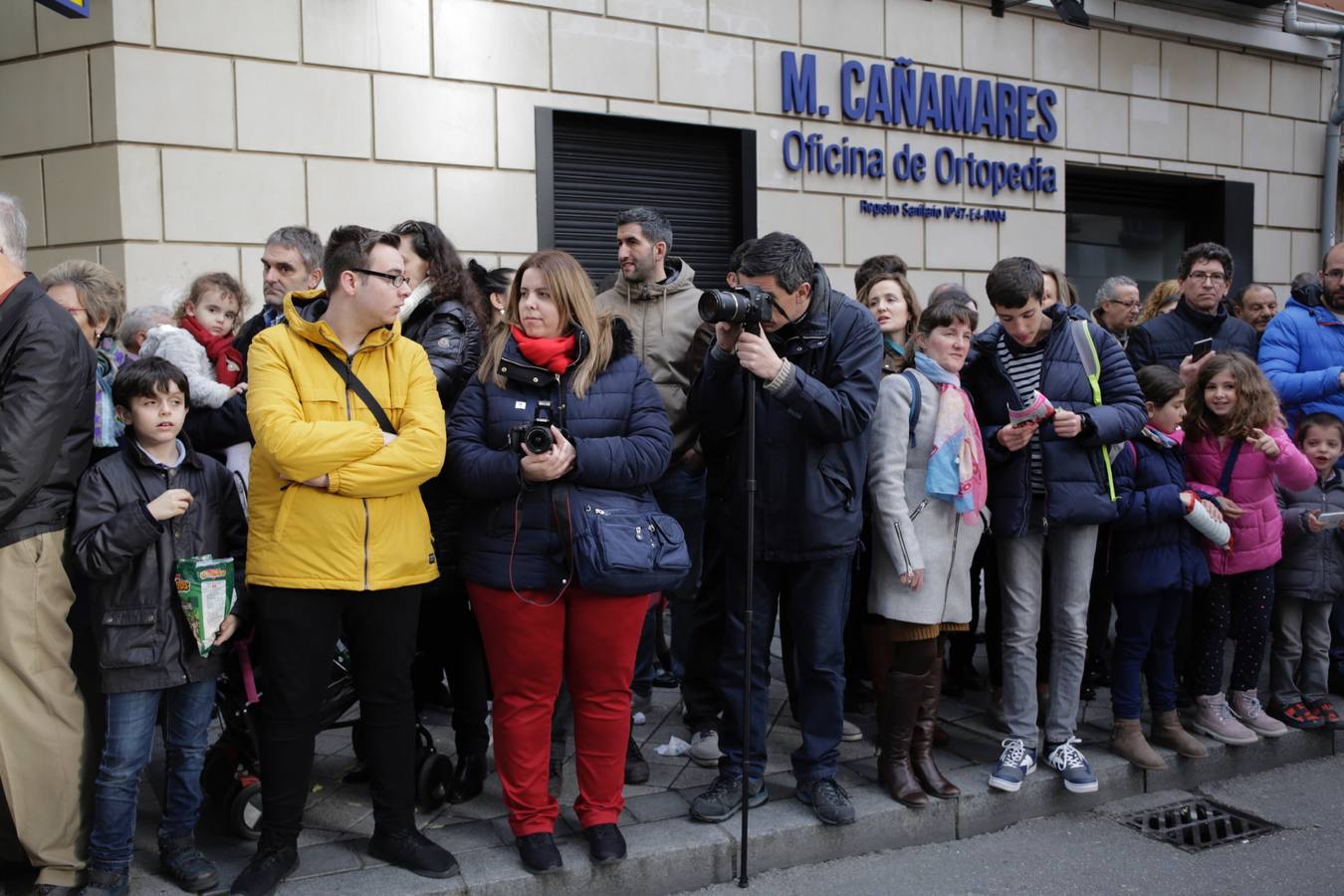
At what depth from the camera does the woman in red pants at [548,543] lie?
3.85 m

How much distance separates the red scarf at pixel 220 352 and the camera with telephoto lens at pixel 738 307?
79.6 inches

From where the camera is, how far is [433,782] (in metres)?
4.32

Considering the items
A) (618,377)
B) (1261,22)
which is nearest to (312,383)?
(618,377)

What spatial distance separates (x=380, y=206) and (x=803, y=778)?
5.02 meters

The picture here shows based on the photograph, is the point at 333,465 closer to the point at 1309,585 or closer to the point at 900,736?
the point at 900,736

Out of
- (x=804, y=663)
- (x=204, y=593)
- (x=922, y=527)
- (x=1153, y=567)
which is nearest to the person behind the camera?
(x=204, y=593)

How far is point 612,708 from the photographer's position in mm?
3977

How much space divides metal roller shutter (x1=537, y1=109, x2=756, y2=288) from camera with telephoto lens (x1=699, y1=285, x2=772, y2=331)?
15.4 ft

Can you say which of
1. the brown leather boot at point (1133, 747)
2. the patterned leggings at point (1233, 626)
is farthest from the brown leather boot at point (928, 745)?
the patterned leggings at point (1233, 626)

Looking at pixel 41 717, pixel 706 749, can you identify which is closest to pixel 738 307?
pixel 706 749

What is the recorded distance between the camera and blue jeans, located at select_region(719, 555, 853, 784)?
170 inches

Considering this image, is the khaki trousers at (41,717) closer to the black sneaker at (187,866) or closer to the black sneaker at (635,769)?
the black sneaker at (187,866)

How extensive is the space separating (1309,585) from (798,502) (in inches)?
115

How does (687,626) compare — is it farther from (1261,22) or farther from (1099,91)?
(1261,22)
